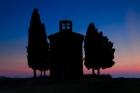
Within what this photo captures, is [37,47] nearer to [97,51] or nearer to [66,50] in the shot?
[66,50]

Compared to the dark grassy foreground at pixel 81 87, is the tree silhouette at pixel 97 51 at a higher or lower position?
higher

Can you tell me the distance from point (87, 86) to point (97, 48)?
70.8 feet

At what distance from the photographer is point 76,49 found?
60.8m

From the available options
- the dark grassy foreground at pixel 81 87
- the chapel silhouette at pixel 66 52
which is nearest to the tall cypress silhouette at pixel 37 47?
the chapel silhouette at pixel 66 52

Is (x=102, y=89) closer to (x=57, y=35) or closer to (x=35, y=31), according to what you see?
(x=57, y=35)

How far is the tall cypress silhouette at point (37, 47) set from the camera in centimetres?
6488

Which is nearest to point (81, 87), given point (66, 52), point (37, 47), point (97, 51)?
point (66, 52)

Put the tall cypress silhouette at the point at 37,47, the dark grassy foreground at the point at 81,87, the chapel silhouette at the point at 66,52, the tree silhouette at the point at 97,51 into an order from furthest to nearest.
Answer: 1. the tree silhouette at the point at 97,51
2. the tall cypress silhouette at the point at 37,47
3. the chapel silhouette at the point at 66,52
4. the dark grassy foreground at the point at 81,87

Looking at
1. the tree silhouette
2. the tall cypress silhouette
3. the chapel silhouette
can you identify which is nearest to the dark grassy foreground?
the chapel silhouette

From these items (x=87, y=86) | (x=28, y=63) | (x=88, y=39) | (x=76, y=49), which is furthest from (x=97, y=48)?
(x=87, y=86)

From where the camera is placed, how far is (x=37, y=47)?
6550cm

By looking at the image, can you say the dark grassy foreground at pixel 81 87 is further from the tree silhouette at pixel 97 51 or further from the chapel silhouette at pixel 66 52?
the tree silhouette at pixel 97 51

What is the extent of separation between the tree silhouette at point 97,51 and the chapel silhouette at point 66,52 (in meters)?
6.66

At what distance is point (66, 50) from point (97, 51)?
9.61 metres
